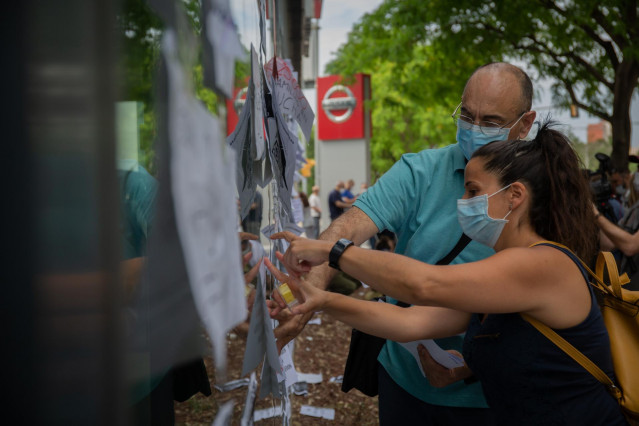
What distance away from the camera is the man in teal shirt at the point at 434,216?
2146 mm

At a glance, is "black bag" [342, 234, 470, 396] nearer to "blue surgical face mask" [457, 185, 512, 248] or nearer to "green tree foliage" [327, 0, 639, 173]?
"blue surgical face mask" [457, 185, 512, 248]

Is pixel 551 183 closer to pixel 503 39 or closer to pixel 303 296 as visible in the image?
pixel 303 296

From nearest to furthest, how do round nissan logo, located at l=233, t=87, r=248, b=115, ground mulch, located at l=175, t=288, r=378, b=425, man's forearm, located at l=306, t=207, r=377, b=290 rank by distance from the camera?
1. ground mulch, located at l=175, t=288, r=378, b=425
2. round nissan logo, located at l=233, t=87, r=248, b=115
3. man's forearm, located at l=306, t=207, r=377, b=290

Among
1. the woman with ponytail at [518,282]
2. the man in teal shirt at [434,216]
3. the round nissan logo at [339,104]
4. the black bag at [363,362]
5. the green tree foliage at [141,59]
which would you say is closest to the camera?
the green tree foliage at [141,59]

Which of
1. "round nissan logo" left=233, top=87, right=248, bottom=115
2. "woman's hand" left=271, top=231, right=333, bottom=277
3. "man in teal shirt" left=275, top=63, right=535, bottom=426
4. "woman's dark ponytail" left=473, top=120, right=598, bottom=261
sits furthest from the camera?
"man in teal shirt" left=275, top=63, right=535, bottom=426

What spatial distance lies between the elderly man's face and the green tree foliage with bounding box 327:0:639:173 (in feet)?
26.8

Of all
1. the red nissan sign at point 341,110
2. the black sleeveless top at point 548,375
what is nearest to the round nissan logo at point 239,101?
the black sleeveless top at point 548,375

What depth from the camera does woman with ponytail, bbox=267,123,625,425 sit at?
62.3 inches

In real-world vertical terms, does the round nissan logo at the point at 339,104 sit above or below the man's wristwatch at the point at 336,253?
above

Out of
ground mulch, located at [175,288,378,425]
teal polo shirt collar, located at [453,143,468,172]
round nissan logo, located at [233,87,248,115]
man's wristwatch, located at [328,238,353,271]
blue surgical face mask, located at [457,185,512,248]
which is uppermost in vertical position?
round nissan logo, located at [233,87,248,115]

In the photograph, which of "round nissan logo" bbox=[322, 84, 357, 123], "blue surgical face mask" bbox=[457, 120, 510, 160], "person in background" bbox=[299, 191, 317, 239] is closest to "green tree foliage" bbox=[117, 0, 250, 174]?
"blue surgical face mask" bbox=[457, 120, 510, 160]

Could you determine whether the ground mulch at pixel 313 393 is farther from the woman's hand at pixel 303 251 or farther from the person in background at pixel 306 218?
the person in background at pixel 306 218

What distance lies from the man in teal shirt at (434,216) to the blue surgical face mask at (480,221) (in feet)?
0.76

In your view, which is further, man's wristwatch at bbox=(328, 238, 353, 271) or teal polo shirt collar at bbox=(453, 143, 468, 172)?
teal polo shirt collar at bbox=(453, 143, 468, 172)
